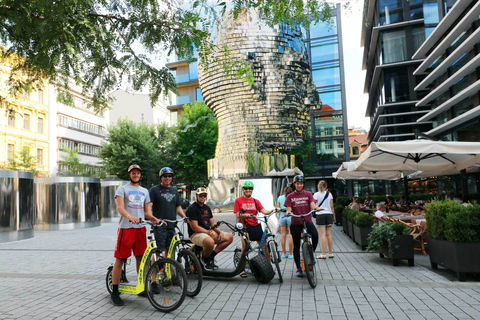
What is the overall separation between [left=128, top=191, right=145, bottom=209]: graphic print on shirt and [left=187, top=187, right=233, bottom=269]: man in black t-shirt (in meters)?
1.23

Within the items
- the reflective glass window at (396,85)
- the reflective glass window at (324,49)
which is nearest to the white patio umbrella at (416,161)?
the reflective glass window at (396,85)

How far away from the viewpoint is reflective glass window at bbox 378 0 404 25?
136ft

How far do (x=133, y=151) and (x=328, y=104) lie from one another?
29490mm

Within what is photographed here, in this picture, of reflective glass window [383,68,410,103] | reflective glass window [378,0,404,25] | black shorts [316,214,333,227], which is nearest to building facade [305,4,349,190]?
reflective glass window [383,68,410,103]

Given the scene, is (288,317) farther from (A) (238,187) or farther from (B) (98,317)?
(A) (238,187)

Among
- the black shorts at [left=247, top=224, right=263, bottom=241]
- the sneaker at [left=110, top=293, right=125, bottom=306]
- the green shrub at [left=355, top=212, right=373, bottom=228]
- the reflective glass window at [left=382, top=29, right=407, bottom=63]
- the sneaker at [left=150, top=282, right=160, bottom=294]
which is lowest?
the sneaker at [left=110, top=293, right=125, bottom=306]

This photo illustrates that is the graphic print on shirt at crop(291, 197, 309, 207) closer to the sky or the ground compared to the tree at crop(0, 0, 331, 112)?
closer to the ground

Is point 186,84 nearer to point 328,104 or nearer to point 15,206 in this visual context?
point 328,104

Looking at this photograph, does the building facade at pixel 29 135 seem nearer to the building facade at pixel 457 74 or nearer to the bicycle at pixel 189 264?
the building facade at pixel 457 74

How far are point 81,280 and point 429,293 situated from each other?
5.73 metres

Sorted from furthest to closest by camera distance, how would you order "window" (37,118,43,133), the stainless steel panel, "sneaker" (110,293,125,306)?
"window" (37,118,43,133) < the stainless steel panel < "sneaker" (110,293,125,306)

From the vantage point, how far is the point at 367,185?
50656 mm

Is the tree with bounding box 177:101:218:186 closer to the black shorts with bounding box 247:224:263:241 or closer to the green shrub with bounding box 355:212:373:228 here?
the green shrub with bounding box 355:212:373:228

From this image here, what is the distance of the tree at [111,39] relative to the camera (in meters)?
4.48
